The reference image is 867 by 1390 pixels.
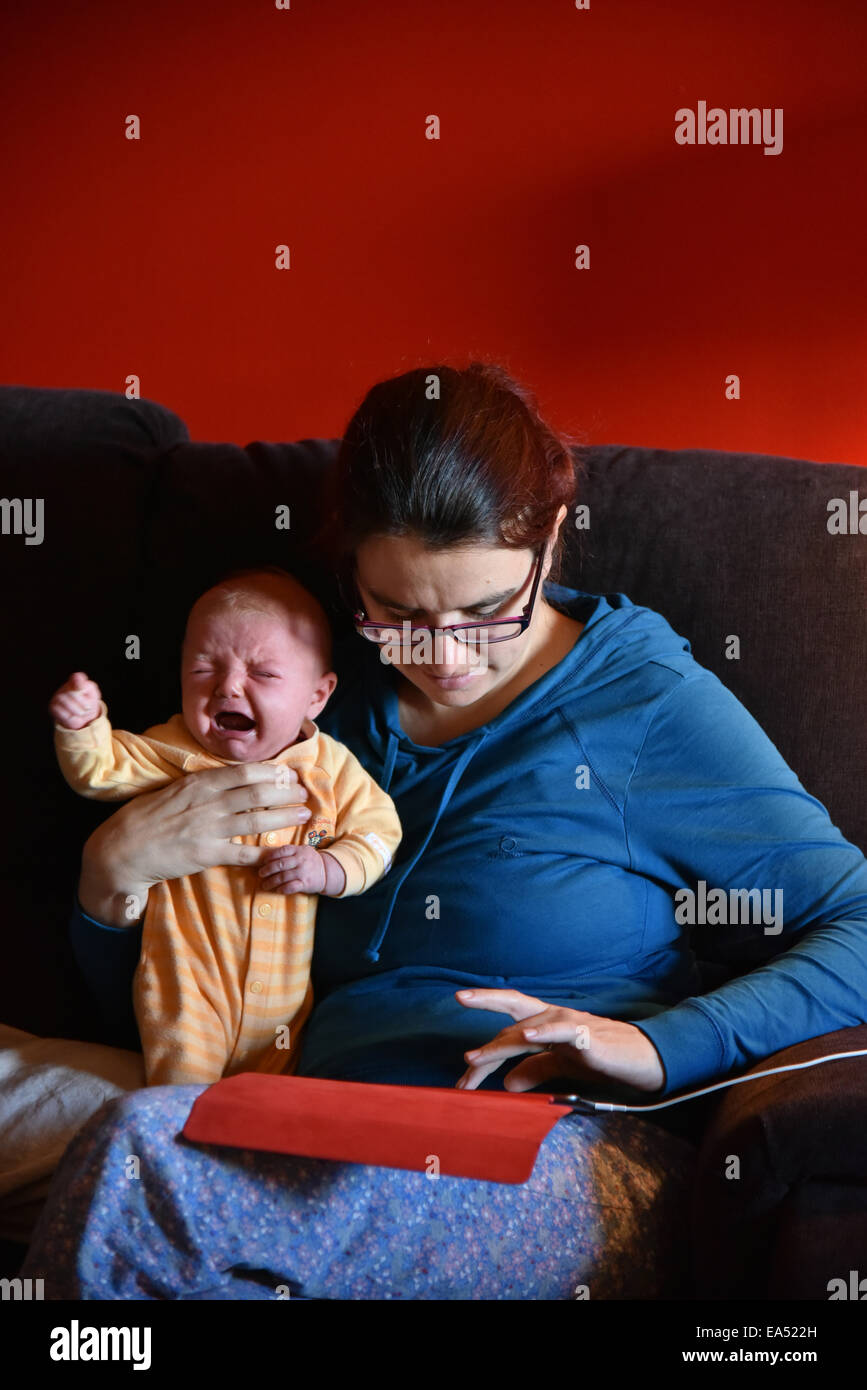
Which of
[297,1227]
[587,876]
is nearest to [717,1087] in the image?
[587,876]

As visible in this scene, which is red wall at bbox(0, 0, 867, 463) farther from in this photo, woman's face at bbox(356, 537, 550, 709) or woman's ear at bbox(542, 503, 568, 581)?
woman's face at bbox(356, 537, 550, 709)

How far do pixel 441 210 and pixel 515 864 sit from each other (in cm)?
164

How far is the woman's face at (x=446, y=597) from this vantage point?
1.44 meters

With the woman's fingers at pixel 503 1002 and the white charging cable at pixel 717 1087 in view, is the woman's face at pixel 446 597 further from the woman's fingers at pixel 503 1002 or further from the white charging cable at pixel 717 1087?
the white charging cable at pixel 717 1087

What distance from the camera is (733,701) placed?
156 cm

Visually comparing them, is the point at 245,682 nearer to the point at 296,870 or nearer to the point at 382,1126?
the point at 296,870

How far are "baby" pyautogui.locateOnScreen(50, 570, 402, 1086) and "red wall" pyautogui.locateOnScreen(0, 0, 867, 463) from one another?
1.19 m

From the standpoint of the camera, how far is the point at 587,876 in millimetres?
1489

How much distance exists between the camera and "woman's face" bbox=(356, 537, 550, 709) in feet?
4.73

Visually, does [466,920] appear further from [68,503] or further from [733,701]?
[68,503]

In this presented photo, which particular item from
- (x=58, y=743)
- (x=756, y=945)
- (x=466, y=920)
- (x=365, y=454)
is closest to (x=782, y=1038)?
(x=756, y=945)

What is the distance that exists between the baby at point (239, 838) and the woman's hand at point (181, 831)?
26 millimetres

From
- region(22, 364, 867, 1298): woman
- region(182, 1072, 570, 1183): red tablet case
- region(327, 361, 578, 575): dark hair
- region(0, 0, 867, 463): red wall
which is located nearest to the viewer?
region(182, 1072, 570, 1183): red tablet case

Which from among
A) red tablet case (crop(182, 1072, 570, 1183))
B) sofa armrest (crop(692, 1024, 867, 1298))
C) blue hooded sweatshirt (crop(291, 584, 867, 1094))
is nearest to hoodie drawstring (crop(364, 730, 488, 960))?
blue hooded sweatshirt (crop(291, 584, 867, 1094))
